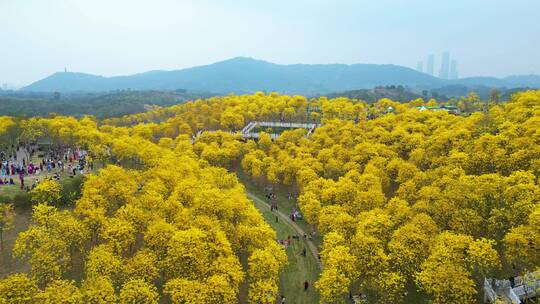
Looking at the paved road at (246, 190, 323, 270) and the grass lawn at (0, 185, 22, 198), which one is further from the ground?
the grass lawn at (0, 185, 22, 198)

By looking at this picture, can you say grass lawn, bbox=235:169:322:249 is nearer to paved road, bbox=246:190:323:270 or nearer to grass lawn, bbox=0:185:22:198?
paved road, bbox=246:190:323:270

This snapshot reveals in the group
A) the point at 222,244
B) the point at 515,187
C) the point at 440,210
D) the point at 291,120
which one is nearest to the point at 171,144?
the point at 291,120

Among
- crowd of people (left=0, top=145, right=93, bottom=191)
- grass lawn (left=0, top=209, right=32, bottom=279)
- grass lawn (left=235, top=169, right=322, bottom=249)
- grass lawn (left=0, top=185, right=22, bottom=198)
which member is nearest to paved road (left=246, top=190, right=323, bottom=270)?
grass lawn (left=235, top=169, right=322, bottom=249)

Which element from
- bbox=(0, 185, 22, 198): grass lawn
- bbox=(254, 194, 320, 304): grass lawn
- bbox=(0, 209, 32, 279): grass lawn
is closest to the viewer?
bbox=(0, 209, 32, 279): grass lawn

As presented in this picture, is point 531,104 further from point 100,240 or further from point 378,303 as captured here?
point 100,240

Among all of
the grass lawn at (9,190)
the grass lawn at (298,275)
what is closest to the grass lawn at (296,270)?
the grass lawn at (298,275)

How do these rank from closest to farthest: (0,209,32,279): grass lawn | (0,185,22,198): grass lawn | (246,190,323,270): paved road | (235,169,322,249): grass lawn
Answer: (0,209,32,279): grass lawn → (246,190,323,270): paved road → (0,185,22,198): grass lawn → (235,169,322,249): grass lawn

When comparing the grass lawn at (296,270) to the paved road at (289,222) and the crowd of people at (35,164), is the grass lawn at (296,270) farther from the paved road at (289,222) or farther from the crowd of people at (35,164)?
the crowd of people at (35,164)

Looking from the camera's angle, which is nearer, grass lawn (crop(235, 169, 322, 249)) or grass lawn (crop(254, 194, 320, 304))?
grass lawn (crop(254, 194, 320, 304))

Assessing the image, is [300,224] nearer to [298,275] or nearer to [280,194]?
[280,194]
